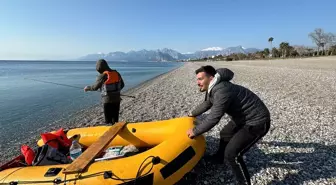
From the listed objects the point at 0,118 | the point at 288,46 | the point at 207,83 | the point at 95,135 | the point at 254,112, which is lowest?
the point at 0,118

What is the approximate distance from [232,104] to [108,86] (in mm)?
3444

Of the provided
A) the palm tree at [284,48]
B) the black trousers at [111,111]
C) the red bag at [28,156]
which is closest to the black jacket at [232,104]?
the red bag at [28,156]

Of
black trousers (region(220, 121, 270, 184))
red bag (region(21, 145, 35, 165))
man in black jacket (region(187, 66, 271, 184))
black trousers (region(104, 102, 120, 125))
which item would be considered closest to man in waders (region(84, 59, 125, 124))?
black trousers (region(104, 102, 120, 125))

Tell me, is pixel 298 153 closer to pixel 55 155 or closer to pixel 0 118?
pixel 55 155

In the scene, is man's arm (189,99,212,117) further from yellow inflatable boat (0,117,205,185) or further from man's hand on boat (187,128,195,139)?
man's hand on boat (187,128,195,139)

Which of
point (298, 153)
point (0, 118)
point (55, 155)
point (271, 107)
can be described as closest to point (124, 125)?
point (55, 155)

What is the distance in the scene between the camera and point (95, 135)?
195 inches

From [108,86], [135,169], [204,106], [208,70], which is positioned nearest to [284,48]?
[108,86]

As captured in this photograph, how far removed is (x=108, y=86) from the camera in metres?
5.93

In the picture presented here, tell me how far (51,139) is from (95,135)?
0.83 metres

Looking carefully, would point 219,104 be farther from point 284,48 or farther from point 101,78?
point 284,48

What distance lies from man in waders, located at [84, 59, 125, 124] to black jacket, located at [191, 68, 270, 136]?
3083 millimetres

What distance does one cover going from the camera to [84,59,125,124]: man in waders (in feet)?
19.0

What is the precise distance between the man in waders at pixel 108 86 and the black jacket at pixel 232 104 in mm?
3083
